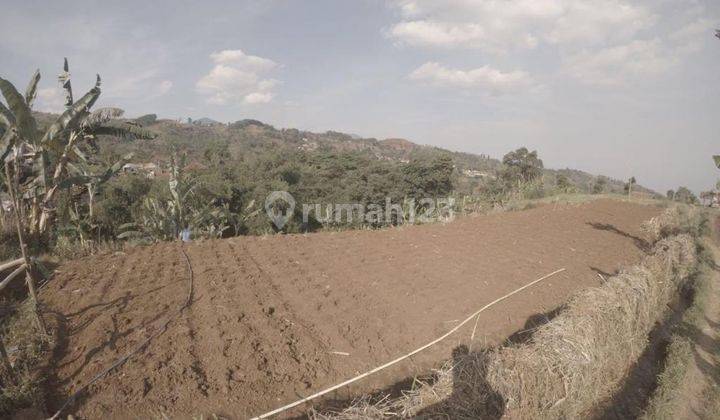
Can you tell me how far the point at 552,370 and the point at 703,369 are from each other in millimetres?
3077

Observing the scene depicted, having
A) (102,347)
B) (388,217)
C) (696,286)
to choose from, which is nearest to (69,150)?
(102,347)

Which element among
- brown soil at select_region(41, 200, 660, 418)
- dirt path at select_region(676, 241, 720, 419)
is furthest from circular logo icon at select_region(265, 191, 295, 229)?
dirt path at select_region(676, 241, 720, 419)

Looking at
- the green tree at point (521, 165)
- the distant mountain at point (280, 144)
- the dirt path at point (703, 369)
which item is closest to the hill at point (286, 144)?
the distant mountain at point (280, 144)

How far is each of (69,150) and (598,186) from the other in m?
29.7

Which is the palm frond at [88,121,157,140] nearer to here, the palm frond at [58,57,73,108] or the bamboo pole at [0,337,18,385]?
the palm frond at [58,57,73,108]

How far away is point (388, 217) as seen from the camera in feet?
65.8

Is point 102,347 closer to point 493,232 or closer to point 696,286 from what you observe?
point 493,232

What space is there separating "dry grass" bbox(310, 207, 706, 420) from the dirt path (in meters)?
0.54

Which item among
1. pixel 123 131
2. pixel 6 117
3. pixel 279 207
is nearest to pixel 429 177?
pixel 279 207

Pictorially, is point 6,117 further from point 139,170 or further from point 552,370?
point 139,170

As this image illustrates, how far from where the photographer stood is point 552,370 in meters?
2.94

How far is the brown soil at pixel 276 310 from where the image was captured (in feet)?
9.69

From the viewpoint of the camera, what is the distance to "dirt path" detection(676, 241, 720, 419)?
3.74 meters

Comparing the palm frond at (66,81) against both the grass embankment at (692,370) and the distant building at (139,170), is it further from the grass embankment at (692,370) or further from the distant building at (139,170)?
the grass embankment at (692,370)
